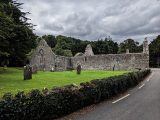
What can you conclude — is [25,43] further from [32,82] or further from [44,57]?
[44,57]

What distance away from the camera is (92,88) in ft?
55.1

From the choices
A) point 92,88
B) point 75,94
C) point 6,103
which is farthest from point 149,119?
point 6,103

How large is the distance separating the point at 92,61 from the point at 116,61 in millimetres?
6293

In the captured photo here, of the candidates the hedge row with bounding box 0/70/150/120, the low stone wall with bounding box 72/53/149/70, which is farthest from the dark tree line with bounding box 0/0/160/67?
the low stone wall with bounding box 72/53/149/70

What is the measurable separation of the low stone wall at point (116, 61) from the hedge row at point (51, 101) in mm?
45203

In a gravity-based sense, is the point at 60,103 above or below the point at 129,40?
below

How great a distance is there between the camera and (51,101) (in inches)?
488

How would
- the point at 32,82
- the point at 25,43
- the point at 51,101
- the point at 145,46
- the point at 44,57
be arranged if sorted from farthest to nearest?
the point at 44,57 → the point at 145,46 → the point at 25,43 → the point at 32,82 → the point at 51,101

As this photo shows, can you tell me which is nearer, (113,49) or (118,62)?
(118,62)

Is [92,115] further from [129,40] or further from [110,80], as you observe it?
[129,40]

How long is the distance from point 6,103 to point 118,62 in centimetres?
5730

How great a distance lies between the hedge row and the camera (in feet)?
33.4

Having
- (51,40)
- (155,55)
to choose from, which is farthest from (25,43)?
(51,40)

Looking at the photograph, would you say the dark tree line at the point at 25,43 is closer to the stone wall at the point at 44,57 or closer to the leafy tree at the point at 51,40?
the leafy tree at the point at 51,40
